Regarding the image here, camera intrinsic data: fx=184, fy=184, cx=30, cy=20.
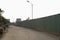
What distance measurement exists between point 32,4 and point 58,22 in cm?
2972

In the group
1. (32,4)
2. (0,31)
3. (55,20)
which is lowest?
(0,31)

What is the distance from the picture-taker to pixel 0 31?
2692 cm

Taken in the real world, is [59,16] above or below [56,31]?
above

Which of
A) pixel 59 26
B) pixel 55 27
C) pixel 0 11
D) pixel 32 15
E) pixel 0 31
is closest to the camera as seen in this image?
pixel 59 26

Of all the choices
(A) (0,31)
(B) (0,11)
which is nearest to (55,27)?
(A) (0,31)

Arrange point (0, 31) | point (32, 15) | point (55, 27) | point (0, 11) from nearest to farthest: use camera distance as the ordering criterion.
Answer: point (55, 27)
point (0, 31)
point (32, 15)
point (0, 11)

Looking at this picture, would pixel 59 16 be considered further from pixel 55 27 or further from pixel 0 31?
pixel 0 31

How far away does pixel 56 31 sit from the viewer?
22.5m

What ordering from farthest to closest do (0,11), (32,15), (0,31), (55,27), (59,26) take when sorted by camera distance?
(0,11)
(32,15)
(0,31)
(55,27)
(59,26)

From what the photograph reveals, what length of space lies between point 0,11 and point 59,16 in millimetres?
51502

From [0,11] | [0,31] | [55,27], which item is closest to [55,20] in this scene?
[55,27]

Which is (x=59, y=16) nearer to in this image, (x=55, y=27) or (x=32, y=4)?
(x=55, y=27)

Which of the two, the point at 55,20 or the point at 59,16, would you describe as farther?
the point at 55,20

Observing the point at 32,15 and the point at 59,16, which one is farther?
the point at 32,15
